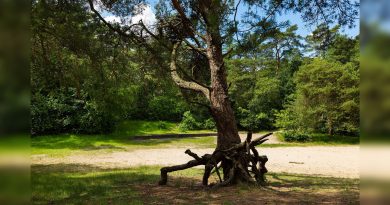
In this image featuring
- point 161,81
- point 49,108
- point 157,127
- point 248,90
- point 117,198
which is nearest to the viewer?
point 117,198

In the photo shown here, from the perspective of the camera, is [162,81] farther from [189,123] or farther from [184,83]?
[189,123]

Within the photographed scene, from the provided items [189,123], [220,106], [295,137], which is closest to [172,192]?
[220,106]

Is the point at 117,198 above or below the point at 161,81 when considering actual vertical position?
below

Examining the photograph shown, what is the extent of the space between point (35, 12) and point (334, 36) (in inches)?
230

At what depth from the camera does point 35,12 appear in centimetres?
773

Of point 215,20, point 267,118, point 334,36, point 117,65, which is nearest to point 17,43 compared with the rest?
point 215,20

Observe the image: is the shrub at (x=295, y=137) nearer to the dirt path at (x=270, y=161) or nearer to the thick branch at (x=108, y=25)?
the dirt path at (x=270, y=161)

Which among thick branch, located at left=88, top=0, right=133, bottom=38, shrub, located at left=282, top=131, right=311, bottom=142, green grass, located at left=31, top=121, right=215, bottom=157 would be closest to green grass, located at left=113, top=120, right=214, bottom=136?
green grass, located at left=31, top=121, right=215, bottom=157

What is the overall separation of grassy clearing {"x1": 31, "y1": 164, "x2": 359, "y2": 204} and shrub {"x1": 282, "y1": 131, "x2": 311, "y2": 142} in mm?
21644

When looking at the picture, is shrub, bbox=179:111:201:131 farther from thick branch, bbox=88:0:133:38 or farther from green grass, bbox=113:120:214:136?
thick branch, bbox=88:0:133:38

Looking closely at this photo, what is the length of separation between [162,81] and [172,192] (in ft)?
18.1

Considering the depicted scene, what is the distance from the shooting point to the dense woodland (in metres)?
9.37

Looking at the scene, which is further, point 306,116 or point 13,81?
point 306,116

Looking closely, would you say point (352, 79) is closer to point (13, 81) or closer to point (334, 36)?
point (334, 36)
